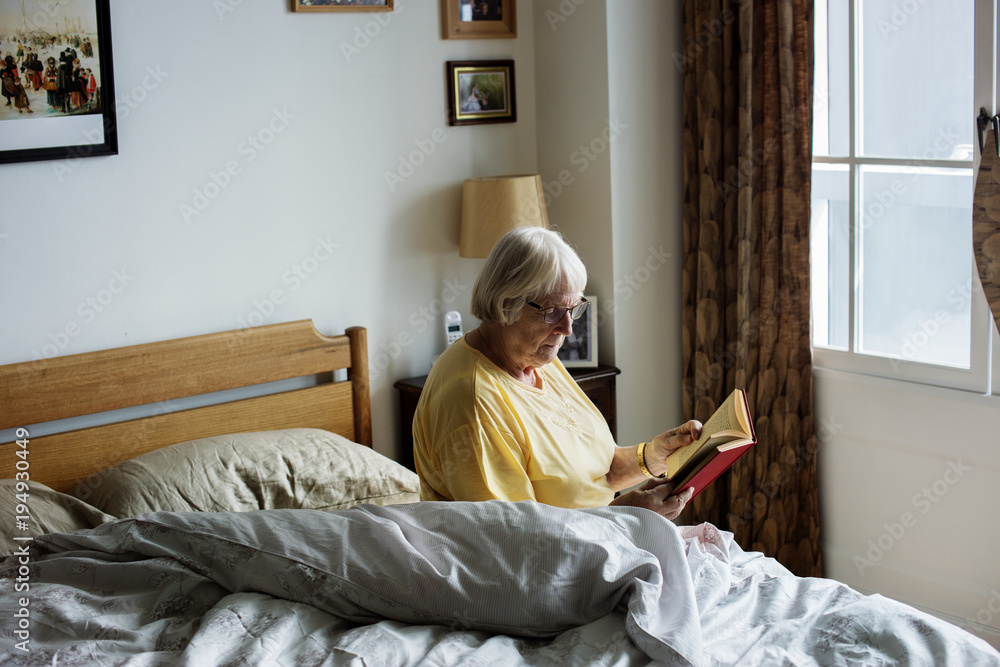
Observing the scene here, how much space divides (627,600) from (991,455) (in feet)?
5.34

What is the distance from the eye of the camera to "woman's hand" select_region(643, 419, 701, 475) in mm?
2051

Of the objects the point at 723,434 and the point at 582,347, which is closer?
the point at 723,434

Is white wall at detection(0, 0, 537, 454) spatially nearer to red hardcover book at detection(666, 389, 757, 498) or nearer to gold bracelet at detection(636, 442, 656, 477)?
gold bracelet at detection(636, 442, 656, 477)

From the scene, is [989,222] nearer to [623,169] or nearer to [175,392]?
[623,169]

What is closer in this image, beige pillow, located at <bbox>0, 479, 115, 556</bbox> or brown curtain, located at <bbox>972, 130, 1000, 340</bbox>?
beige pillow, located at <bbox>0, 479, 115, 556</bbox>

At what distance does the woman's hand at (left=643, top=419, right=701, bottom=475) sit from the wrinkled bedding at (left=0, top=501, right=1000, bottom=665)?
1.37ft

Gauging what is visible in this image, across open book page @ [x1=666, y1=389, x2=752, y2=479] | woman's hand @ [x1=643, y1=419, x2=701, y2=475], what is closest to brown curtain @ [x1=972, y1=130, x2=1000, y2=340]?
woman's hand @ [x1=643, y1=419, x2=701, y2=475]

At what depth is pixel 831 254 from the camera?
298 centimetres

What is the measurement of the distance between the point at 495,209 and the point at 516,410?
122cm

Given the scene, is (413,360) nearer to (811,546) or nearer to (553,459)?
(553,459)

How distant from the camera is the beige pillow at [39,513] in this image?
2021mm

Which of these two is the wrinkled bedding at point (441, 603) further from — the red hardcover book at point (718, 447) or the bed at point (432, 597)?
the red hardcover book at point (718, 447)

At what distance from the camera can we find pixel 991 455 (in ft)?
8.54

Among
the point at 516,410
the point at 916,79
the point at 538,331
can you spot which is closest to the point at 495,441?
the point at 516,410
